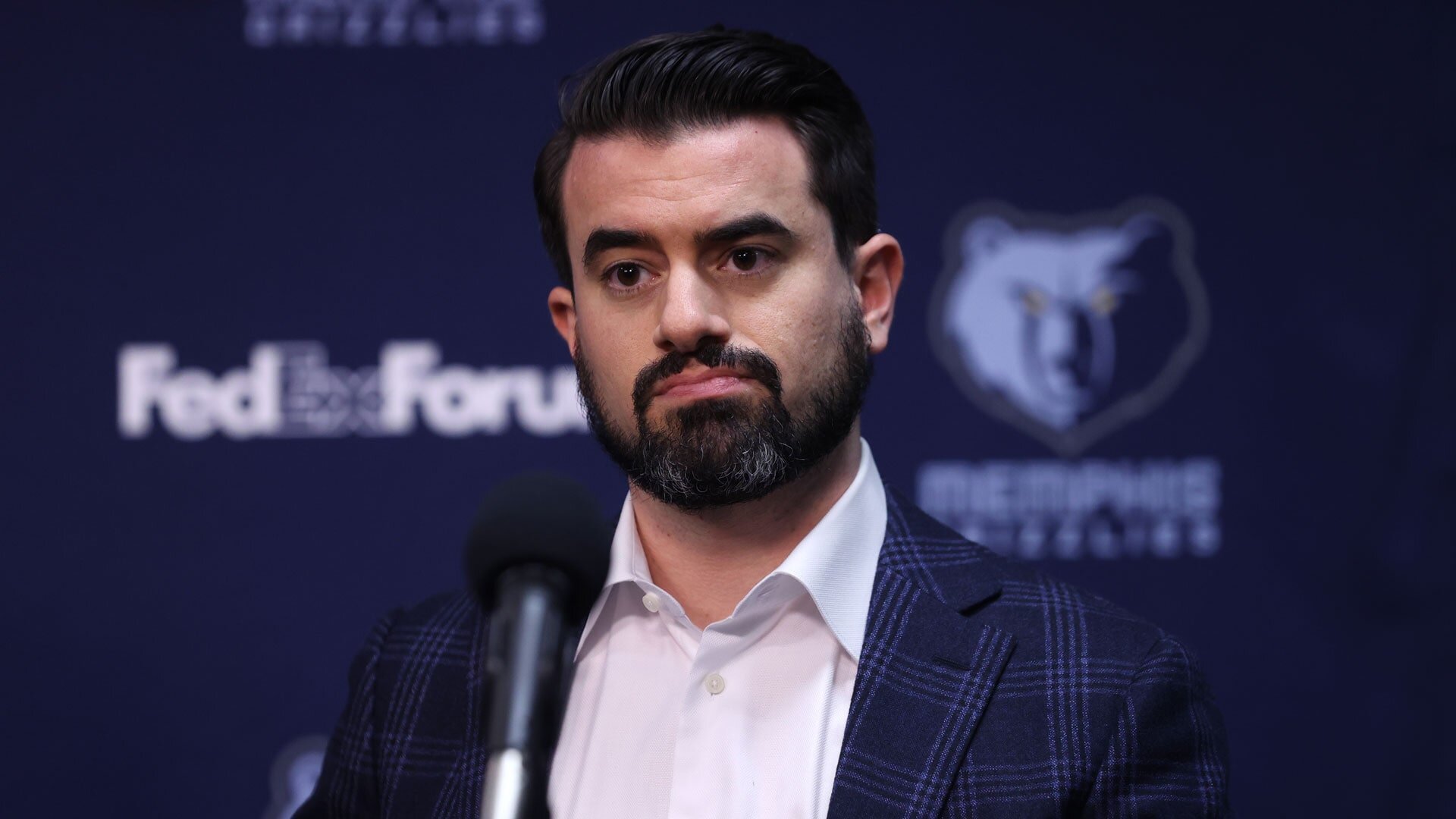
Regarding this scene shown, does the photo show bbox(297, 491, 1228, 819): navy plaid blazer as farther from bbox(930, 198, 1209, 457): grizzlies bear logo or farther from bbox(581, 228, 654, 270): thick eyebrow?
bbox(930, 198, 1209, 457): grizzlies bear logo

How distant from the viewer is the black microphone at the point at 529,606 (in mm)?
830

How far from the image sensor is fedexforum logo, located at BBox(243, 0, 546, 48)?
2.48 metres

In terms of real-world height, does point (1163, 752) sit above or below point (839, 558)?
below

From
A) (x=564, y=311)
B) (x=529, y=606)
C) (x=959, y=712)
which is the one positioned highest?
(x=564, y=311)

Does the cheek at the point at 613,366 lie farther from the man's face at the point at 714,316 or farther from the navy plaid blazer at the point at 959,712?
the navy plaid blazer at the point at 959,712

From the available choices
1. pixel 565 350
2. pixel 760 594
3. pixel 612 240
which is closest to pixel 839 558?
pixel 760 594

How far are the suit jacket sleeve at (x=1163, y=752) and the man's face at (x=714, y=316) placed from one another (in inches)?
17.6

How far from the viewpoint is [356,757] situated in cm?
160

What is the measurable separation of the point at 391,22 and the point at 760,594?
159 centimetres

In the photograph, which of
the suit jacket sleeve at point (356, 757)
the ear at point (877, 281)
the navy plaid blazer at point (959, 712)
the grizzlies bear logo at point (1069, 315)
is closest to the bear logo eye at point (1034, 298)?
the grizzlies bear logo at point (1069, 315)

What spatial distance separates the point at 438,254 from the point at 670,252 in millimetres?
1132

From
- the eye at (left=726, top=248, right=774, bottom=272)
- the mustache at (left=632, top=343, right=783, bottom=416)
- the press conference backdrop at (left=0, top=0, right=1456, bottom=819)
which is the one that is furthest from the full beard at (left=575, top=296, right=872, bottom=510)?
the press conference backdrop at (left=0, top=0, right=1456, bottom=819)

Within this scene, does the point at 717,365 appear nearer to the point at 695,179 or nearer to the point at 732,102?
the point at 695,179

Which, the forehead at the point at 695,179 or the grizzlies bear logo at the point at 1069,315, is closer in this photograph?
the forehead at the point at 695,179
